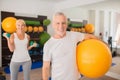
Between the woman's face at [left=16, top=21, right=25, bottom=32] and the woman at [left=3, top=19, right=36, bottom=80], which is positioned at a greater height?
the woman's face at [left=16, top=21, right=25, bottom=32]

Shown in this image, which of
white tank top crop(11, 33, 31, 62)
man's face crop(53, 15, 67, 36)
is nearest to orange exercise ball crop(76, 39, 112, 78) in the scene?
man's face crop(53, 15, 67, 36)

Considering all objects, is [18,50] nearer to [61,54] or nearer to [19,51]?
[19,51]

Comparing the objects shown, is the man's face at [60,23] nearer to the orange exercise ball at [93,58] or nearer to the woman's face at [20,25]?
the orange exercise ball at [93,58]

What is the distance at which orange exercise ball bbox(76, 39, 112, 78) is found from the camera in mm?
1312

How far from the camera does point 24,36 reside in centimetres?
240

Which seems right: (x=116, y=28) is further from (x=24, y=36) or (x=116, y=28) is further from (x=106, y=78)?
(x=24, y=36)

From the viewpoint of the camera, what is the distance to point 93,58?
1.31 meters

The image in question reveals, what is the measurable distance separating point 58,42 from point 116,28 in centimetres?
626

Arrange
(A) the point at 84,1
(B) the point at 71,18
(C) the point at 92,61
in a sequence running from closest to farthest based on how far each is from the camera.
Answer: (C) the point at 92,61 → (A) the point at 84,1 → (B) the point at 71,18

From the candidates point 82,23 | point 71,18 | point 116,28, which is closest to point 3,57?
point 71,18

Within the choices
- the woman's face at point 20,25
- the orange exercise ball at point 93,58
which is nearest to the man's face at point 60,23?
the orange exercise ball at point 93,58

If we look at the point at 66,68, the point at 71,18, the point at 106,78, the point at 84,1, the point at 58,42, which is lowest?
the point at 106,78

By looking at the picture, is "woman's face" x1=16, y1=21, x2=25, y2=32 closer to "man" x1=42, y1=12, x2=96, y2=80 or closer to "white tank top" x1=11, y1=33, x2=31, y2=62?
"white tank top" x1=11, y1=33, x2=31, y2=62

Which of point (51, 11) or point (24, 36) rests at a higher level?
point (51, 11)
